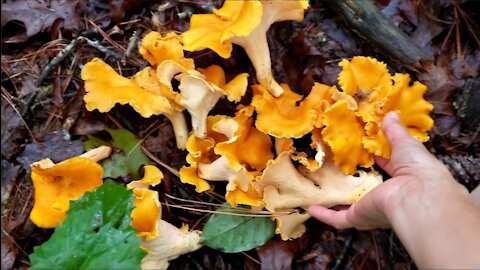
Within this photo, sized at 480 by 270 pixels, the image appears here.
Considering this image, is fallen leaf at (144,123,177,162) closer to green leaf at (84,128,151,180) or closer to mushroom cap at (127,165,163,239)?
green leaf at (84,128,151,180)

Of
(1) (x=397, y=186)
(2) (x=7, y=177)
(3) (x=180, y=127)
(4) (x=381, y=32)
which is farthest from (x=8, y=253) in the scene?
(4) (x=381, y=32)

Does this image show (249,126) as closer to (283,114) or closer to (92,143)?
(283,114)

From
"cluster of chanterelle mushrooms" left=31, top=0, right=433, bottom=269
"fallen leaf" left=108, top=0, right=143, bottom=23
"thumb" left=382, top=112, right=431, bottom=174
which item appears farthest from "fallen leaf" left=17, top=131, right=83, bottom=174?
"thumb" left=382, top=112, right=431, bottom=174

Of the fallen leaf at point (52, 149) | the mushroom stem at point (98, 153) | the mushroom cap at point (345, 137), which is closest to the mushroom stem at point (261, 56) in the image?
the mushroom cap at point (345, 137)

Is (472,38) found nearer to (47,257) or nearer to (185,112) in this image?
(185,112)

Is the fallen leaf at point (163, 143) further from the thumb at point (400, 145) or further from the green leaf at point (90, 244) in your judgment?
the thumb at point (400, 145)

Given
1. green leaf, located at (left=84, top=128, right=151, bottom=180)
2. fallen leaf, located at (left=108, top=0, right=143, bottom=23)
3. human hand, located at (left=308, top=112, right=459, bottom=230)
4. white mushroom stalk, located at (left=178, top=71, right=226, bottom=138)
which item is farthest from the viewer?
fallen leaf, located at (left=108, top=0, right=143, bottom=23)

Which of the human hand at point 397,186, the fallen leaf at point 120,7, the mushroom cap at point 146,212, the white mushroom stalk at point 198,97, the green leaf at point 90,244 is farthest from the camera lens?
the fallen leaf at point 120,7

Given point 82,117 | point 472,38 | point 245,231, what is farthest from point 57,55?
point 472,38
